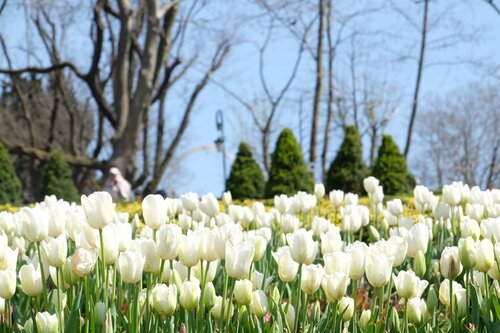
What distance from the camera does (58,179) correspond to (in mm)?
17547

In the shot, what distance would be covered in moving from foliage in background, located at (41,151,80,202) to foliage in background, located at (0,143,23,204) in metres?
0.71

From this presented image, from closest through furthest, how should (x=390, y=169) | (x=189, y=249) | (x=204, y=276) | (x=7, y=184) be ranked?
(x=189, y=249) < (x=204, y=276) < (x=390, y=169) < (x=7, y=184)

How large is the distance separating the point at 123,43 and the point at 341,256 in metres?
16.4

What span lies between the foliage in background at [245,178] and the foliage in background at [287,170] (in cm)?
94

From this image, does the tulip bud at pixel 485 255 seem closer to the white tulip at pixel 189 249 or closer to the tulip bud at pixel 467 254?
the tulip bud at pixel 467 254

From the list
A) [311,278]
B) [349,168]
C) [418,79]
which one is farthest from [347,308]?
[418,79]

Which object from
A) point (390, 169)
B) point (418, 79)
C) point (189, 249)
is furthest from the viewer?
point (418, 79)

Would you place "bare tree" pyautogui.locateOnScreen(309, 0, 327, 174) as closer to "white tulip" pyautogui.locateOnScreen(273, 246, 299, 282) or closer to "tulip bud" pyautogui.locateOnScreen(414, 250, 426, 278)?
"tulip bud" pyautogui.locateOnScreen(414, 250, 426, 278)

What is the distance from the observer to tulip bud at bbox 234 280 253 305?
2205 millimetres

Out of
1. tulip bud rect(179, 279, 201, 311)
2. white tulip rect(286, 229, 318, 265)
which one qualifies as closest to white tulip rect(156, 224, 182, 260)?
tulip bud rect(179, 279, 201, 311)

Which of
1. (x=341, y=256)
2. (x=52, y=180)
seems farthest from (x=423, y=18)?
(x=341, y=256)

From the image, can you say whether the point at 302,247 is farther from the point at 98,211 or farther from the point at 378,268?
the point at 98,211

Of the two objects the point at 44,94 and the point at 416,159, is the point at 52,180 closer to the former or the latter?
the point at 44,94

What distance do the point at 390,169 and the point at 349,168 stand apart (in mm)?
961
